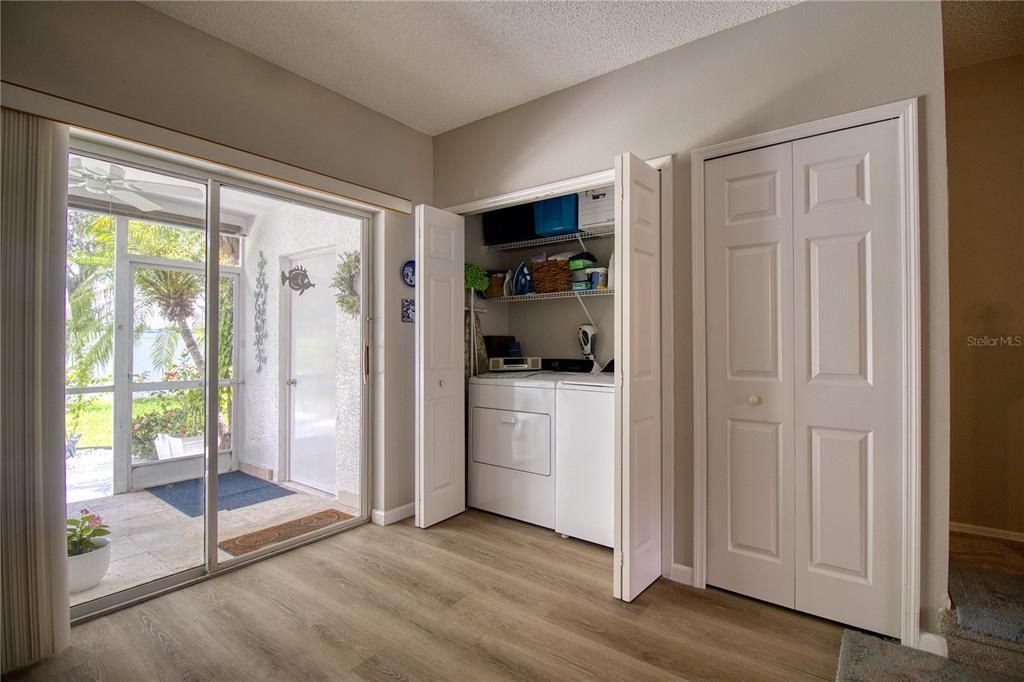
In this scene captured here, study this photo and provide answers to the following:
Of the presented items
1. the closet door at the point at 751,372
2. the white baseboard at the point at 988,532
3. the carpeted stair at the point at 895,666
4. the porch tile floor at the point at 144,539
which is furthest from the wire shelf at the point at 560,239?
the white baseboard at the point at 988,532

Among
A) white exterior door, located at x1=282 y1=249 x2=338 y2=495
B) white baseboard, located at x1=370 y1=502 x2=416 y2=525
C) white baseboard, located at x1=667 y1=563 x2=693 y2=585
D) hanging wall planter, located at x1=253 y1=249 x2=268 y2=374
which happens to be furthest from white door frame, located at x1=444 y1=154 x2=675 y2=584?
hanging wall planter, located at x1=253 y1=249 x2=268 y2=374

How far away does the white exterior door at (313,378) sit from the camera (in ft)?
10.5

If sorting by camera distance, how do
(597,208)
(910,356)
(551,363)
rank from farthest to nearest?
Answer: (551,363)
(597,208)
(910,356)

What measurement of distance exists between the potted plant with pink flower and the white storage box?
305 cm

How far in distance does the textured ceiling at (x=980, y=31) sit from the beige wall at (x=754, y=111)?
2.68ft

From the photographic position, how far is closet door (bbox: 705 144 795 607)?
2.26 metres

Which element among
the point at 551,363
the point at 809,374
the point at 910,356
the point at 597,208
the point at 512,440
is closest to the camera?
the point at 910,356

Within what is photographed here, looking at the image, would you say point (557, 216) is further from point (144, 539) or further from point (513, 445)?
point (144, 539)

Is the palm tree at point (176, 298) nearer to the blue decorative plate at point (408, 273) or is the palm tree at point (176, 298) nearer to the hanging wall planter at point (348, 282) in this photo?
the hanging wall planter at point (348, 282)

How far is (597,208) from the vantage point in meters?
3.23

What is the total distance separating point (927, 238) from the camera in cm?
195

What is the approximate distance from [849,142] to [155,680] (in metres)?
3.45

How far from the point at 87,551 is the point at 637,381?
8.59 ft

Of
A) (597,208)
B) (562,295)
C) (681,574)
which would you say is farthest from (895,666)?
(597,208)
